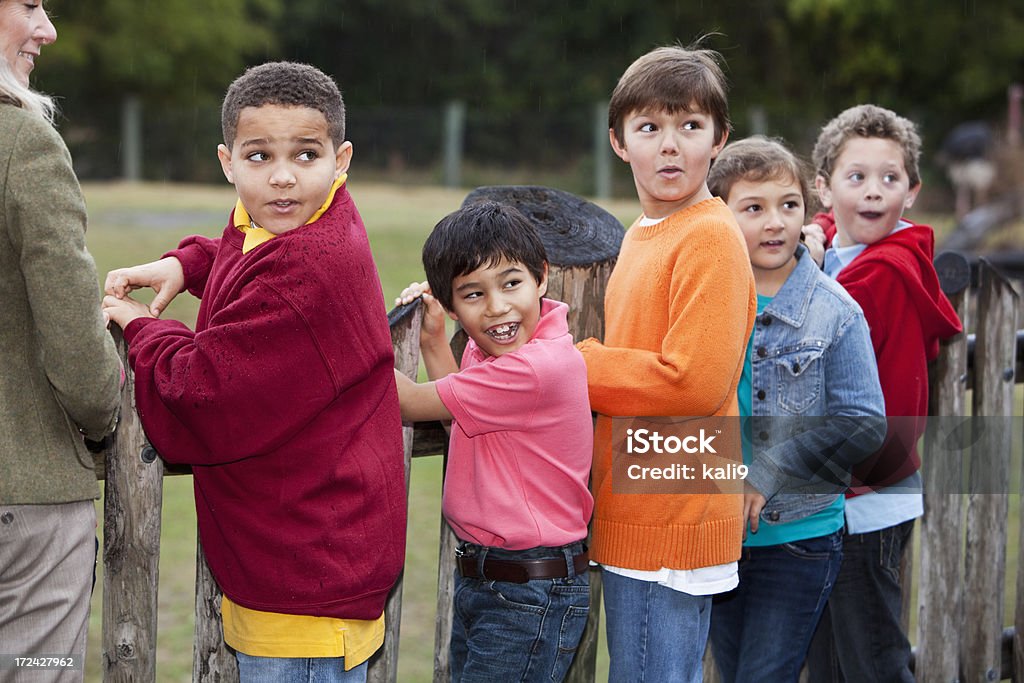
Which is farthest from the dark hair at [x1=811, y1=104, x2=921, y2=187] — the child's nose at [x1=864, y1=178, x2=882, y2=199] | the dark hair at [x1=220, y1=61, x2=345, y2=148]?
the dark hair at [x1=220, y1=61, x2=345, y2=148]

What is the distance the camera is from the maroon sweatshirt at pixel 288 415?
2.17 m

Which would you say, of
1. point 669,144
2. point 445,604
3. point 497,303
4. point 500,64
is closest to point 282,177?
point 497,303

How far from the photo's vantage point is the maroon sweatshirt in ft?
7.12

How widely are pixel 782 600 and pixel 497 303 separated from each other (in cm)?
112

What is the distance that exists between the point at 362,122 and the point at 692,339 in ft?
77.4

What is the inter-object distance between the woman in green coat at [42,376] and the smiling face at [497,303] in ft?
2.43

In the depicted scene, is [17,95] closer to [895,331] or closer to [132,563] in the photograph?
[132,563]

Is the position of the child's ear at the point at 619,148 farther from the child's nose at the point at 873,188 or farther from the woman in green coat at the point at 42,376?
the woman in green coat at the point at 42,376

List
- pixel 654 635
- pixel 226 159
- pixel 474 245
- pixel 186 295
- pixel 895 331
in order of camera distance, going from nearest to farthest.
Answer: pixel 226 159 < pixel 474 245 < pixel 654 635 < pixel 895 331 < pixel 186 295

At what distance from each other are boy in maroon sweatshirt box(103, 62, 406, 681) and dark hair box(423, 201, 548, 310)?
216mm

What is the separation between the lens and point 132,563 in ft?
8.23

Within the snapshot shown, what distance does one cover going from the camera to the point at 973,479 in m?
3.71

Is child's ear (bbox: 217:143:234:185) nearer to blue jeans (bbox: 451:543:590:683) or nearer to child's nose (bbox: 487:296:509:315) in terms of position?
child's nose (bbox: 487:296:509:315)

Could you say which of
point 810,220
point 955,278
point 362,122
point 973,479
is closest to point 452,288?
point 810,220
